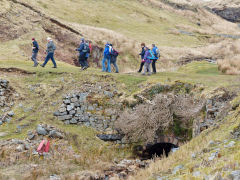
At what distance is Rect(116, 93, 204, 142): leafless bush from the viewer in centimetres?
1359

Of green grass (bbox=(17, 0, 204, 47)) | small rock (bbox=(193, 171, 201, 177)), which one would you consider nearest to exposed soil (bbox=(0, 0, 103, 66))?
green grass (bbox=(17, 0, 204, 47))

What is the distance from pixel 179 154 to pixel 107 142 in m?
5.64

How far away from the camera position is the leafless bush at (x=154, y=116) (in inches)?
535

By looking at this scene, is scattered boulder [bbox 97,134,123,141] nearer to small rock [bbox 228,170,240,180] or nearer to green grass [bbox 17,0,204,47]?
small rock [bbox 228,170,240,180]

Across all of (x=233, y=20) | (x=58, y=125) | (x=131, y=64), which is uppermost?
(x=233, y=20)

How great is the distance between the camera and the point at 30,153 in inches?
465

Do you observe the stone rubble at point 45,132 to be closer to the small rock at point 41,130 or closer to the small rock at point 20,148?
the small rock at point 41,130

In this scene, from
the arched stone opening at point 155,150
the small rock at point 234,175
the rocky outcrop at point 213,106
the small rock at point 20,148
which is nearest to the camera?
the small rock at point 234,175

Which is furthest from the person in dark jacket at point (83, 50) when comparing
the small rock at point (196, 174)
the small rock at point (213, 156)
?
the small rock at point (196, 174)

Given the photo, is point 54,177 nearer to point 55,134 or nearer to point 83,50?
point 55,134

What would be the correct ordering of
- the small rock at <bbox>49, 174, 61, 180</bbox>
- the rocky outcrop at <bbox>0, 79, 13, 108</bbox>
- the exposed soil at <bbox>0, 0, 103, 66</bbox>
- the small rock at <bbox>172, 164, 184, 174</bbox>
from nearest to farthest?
the small rock at <bbox>172, 164, 184, 174</bbox> < the small rock at <bbox>49, 174, 61, 180</bbox> < the rocky outcrop at <bbox>0, 79, 13, 108</bbox> < the exposed soil at <bbox>0, 0, 103, 66</bbox>

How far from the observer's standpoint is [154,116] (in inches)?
537

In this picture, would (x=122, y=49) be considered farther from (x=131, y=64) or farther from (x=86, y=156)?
(x=86, y=156)

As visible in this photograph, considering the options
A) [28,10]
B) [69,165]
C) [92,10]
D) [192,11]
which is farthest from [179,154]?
[192,11]
